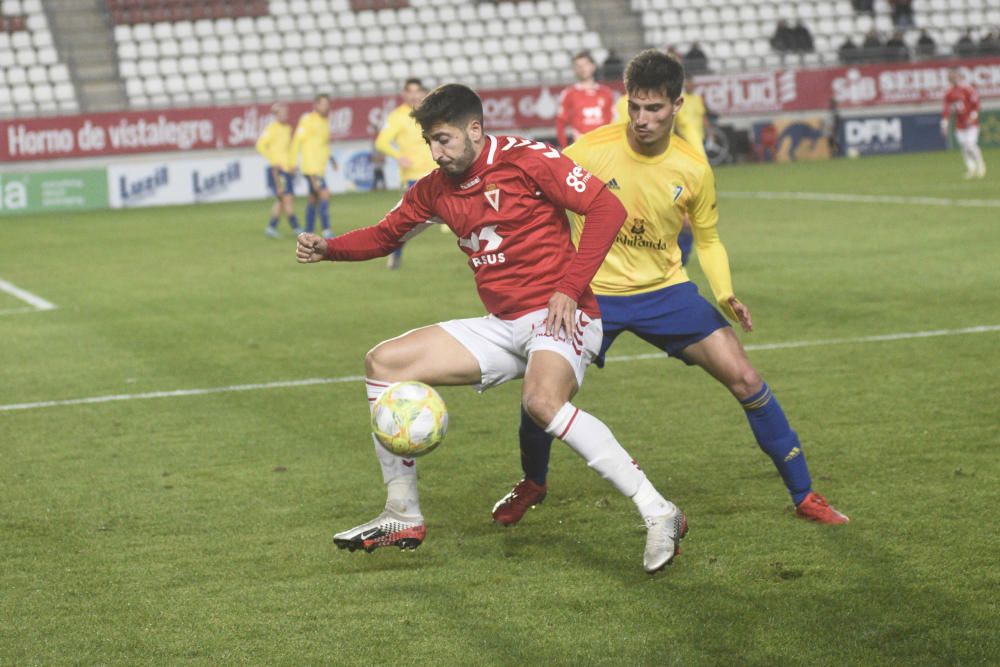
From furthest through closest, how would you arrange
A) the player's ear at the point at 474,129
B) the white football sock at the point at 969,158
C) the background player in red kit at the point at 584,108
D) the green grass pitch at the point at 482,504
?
the white football sock at the point at 969,158 < the background player in red kit at the point at 584,108 < the player's ear at the point at 474,129 < the green grass pitch at the point at 482,504

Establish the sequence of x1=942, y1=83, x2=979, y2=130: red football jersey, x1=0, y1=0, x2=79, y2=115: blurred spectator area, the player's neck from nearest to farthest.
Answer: the player's neck, x1=942, y1=83, x2=979, y2=130: red football jersey, x1=0, y1=0, x2=79, y2=115: blurred spectator area

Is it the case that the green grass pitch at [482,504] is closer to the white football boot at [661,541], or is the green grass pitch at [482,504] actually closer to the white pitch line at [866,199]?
the white football boot at [661,541]

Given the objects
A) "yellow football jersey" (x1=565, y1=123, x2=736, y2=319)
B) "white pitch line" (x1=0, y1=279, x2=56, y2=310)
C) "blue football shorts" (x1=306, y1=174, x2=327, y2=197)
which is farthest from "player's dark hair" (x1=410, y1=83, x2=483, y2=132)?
"blue football shorts" (x1=306, y1=174, x2=327, y2=197)

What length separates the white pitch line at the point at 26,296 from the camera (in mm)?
14344

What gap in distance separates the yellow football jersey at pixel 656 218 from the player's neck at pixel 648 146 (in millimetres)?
16

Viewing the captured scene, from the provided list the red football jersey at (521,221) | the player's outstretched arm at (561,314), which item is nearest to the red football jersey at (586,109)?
the red football jersey at (521,221)

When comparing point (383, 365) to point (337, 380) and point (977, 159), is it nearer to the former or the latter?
point (337, 380)

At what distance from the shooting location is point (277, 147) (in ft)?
73.7

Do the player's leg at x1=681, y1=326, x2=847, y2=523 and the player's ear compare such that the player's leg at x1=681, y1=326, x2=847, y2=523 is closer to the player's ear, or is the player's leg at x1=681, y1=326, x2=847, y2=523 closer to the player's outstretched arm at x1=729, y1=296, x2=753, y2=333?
the player's outstretched arm at x1=729, y1=296, x2=753, y2=333

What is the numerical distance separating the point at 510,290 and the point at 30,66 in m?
28.9

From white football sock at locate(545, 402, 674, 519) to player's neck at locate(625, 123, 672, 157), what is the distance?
1.48 m

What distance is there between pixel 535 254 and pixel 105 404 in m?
4.56

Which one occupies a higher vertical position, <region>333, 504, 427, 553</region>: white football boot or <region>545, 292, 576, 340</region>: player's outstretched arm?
Result: <region>545, 292, 576, 340</region>: player's outstretched arm

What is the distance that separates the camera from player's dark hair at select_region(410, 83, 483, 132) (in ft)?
17.3
